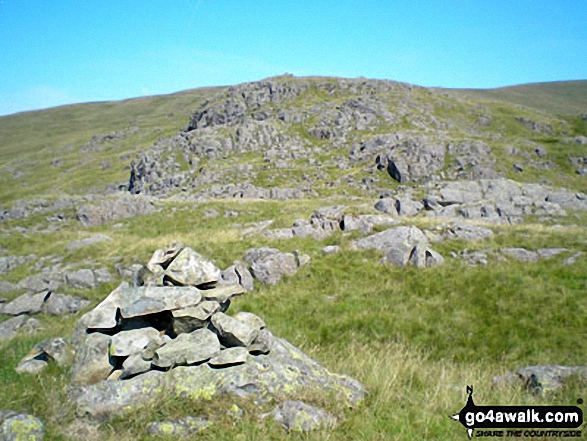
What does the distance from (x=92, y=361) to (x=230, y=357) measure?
2773 mm

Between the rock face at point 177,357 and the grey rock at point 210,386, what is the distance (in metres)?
0.02

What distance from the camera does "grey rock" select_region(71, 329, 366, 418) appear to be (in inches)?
229

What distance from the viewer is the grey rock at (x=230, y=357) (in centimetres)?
629

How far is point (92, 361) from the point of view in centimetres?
683

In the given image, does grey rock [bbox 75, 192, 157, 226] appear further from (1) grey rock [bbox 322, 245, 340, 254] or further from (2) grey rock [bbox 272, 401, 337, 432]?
(2) grey rock [bbox 272, 401, 337, 432]

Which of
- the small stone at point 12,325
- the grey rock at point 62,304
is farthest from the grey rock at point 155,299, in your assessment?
the grey rock at point 62,304

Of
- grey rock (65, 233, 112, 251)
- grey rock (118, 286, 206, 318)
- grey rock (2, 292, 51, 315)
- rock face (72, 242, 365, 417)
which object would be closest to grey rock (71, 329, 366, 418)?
rock face (72, 242, 365, 417)

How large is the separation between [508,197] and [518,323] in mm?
27485

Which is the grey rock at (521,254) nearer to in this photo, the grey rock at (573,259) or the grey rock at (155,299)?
the grey rock at (573,259)

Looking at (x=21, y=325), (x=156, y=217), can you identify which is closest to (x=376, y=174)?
(x=156, y=217)

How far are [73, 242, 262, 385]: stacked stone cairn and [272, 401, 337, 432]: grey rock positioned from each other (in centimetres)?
113

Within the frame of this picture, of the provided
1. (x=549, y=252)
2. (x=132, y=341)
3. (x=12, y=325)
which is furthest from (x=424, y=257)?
(x=12, y=325)

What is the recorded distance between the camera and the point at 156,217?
3469cm

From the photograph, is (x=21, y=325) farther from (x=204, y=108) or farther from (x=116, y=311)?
(x=204, y=108)
